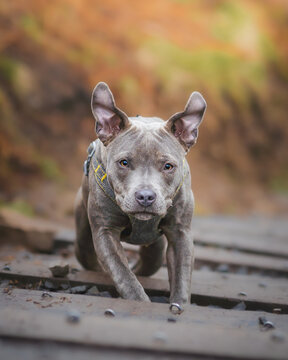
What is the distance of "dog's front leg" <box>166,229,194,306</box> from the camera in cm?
314

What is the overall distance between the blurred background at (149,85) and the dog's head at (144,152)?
12.9ft

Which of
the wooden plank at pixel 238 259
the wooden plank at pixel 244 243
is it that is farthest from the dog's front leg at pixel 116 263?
the wooden plank at pixel 244 243

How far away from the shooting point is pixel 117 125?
3344 mm

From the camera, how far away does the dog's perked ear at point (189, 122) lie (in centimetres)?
334

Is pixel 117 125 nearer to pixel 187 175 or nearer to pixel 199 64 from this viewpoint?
pixel 187 175

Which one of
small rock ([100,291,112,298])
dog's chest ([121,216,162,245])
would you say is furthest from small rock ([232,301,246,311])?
small rock ([100,291,112,298])

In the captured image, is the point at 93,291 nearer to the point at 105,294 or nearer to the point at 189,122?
the point at 105,294

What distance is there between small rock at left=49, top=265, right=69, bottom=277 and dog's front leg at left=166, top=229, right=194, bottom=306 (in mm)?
783

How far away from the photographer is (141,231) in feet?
10.9

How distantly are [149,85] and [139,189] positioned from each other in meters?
10.5

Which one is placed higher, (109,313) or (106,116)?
(106,116)

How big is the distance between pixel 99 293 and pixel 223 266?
6.24ft

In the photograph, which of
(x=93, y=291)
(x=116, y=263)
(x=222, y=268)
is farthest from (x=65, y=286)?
(x=222, y=268)

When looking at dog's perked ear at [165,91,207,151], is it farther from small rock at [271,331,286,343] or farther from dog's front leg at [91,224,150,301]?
small rock at [271,331,286,343]
